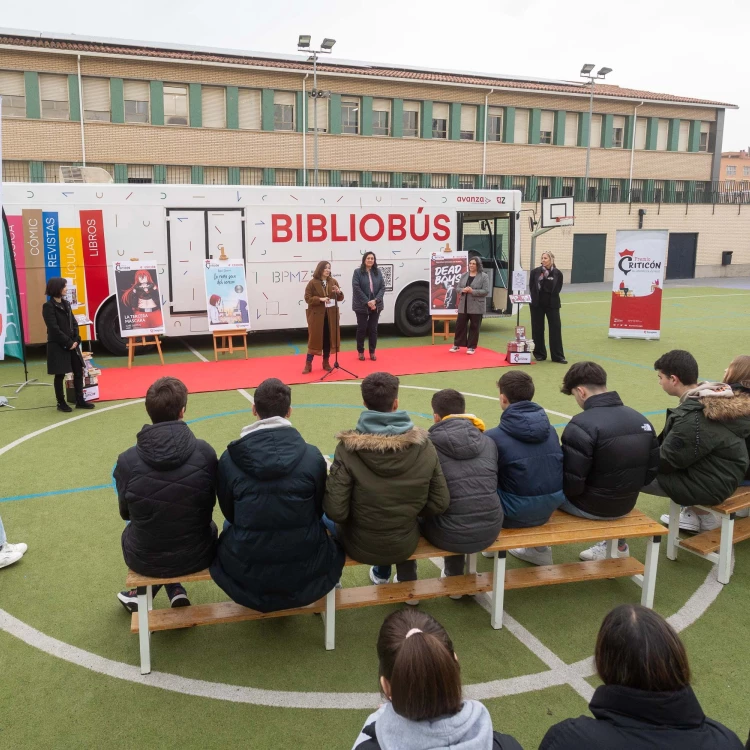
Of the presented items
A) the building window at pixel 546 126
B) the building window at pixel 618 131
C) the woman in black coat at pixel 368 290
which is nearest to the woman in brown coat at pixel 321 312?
the woman in black coat at pixel 368 290

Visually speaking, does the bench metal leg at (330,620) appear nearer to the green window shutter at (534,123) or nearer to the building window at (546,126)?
the green window shutter at (534,123)

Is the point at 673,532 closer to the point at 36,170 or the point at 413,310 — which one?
the point at 413,310

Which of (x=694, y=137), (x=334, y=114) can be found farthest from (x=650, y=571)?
(x=694, y=137)

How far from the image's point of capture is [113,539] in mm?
5145

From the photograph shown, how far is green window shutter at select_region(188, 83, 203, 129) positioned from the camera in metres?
27.6

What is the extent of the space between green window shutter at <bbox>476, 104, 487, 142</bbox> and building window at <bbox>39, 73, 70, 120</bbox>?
1727 cm

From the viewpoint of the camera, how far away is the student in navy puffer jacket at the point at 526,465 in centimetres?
410

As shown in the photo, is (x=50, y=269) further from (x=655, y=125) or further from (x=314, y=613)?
(x=655, y=125)

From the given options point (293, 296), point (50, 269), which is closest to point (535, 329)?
point (293, 296)

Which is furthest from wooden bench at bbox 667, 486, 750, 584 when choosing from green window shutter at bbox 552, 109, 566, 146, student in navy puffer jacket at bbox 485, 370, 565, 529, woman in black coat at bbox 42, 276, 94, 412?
green window shutter at bbox 552, 109, 566, 146

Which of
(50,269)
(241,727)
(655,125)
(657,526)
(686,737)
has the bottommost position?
(241,727)

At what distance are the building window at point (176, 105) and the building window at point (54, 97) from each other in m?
3.56

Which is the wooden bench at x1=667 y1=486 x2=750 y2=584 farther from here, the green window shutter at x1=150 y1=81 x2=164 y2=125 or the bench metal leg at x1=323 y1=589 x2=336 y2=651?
the green window shutter at x1=150 y1=81 x2=164 y2=125

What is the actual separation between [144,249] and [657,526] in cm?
990
